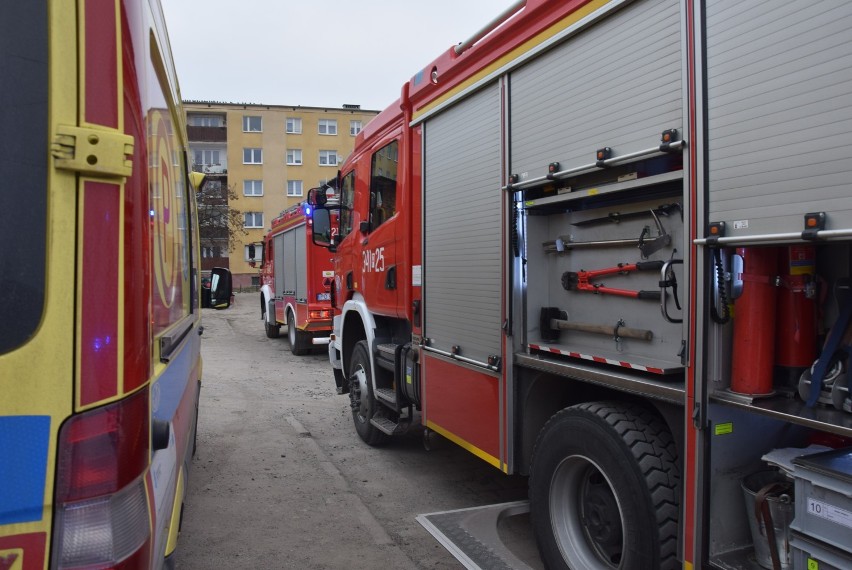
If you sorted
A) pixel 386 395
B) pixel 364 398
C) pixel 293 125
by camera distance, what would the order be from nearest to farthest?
pixel 386 395 < pixel 364 398 < pixel 293 125

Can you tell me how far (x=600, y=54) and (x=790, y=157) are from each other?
1.11 metres

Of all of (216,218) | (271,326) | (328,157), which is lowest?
(271,326)

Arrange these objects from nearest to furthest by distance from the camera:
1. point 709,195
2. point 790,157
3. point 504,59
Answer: point 790,157 → point 709,195 → point 504,59

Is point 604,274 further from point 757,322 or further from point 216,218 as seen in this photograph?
point 216,218

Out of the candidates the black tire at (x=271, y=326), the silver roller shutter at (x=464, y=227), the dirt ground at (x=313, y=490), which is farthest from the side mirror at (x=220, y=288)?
the black tire at (x=271, y=326)

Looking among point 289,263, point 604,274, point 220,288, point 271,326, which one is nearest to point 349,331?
point 220,288

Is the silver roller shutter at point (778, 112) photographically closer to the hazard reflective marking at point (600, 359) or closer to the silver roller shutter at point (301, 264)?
the hazard reflective marking at point (600, 359)

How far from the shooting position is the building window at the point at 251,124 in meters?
44.3

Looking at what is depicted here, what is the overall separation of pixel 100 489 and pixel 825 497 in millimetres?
2023

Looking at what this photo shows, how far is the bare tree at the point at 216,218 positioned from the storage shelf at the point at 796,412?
32915mm

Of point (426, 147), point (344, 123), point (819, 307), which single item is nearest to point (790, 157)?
point (819, 307)

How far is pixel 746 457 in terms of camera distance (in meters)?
2.20

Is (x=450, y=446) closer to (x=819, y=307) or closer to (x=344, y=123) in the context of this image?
(x=819, y=307)

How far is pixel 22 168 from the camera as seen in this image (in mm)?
1297
